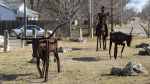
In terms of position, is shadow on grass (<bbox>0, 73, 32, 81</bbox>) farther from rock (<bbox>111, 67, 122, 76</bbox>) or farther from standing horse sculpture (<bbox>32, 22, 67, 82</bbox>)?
rock (<bbox>111, 67, 122, 76</bbox>)

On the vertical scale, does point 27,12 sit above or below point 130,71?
above

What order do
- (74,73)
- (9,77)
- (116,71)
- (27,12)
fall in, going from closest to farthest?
(116,71) < (9,77) < (74,73) < (27,12)

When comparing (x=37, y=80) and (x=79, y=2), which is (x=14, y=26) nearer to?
(x=79, y=2)

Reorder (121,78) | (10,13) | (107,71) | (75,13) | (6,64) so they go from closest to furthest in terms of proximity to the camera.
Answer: (121,78) → (107,71) → (6,64) → (75,13) → (10,13)

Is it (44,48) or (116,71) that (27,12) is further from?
(44,48)

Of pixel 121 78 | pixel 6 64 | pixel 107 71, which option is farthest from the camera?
pixel 6 64

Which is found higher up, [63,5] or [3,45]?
[63,5]

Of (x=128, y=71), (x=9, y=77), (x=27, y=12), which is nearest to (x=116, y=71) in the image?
(x=128, y=71)

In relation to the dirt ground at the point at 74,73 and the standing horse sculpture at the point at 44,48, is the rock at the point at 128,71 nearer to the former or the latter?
the dirt ground at the point at 74,73

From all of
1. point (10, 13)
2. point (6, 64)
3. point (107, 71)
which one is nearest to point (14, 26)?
point (10, 13)

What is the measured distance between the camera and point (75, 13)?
175 feet

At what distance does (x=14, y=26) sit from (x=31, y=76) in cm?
4065

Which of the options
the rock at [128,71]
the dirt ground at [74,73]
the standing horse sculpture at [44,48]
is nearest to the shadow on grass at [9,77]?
the dirt ground at [74,73]

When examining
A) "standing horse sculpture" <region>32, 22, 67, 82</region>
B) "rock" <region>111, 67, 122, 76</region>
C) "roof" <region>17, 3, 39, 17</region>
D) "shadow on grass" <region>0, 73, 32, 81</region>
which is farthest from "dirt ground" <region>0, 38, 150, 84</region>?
"roof" <region>17, 3, 39, 17</region>
